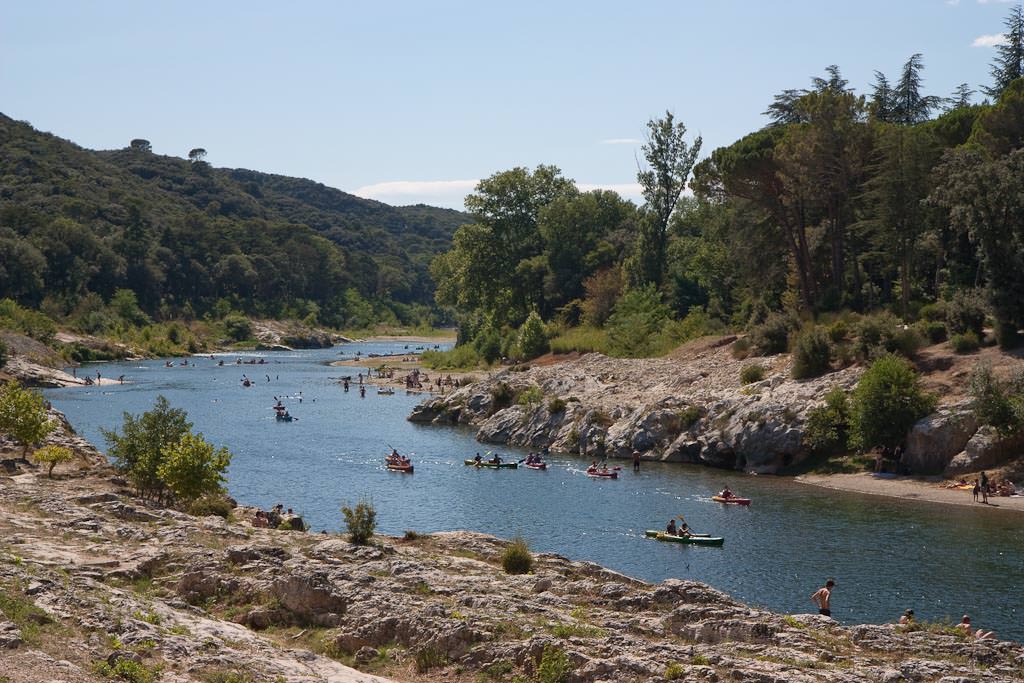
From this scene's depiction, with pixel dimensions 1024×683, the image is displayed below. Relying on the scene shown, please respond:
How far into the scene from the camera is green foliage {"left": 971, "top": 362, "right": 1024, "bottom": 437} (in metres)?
50.4

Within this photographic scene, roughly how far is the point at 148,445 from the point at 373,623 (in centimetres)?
1975

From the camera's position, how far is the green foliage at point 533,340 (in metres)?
106

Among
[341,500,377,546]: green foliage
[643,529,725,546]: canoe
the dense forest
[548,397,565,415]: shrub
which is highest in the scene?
the dense forest

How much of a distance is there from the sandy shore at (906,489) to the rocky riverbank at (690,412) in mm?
1796

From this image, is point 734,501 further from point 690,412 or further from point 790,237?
point 790,237

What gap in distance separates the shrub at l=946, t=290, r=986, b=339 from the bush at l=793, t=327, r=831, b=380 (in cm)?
704

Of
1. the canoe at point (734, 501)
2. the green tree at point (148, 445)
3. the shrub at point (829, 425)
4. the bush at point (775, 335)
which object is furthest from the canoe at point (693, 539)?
the bush at point (775, 335)

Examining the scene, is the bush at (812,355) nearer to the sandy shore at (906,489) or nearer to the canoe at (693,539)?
the sandy shore at (906,489)

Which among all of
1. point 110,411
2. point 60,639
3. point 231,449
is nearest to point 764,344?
point 231,449

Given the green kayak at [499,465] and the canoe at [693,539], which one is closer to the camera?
the canoe at [693,539]

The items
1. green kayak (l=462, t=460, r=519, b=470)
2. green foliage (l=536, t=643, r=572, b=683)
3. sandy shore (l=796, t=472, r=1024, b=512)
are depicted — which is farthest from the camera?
green kayak (l=462, t=460, r=519, b=470)

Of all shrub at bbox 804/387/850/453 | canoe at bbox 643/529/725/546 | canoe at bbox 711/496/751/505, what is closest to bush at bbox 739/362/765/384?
shrub at bbox 804/387/850/453

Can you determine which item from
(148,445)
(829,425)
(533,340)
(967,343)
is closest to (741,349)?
(829,425)

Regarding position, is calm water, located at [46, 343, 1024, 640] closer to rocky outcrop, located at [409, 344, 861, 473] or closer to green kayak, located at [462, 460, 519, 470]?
green kayak, located at [462, 460, 519, 470]
